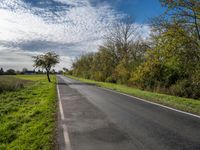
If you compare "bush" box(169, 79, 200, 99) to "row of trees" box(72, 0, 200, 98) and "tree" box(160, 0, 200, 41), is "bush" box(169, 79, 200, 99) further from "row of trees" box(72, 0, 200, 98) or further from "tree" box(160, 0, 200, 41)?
"tree" box(160, 0, 200, 41)

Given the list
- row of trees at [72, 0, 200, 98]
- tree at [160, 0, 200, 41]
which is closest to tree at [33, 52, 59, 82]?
row of trees at [72, 0, 200, 98]

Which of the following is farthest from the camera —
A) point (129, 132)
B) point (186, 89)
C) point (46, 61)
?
point (46, 61)

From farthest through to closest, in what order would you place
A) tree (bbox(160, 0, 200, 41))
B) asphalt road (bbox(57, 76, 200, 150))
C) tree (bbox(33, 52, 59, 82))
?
tree (bbox(33, 52, 59, 82))
tree (bbox(160, 0, 200, 41))
asphalt road (bbox(57, 76, 200, 150))

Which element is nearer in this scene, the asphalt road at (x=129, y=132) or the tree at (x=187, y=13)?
the asphalt road at (x=129, y=132)

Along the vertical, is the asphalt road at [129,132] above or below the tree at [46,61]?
below

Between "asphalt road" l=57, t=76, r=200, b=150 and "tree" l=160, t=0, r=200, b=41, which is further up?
"tree" l=160, t=0, r=200, b=41

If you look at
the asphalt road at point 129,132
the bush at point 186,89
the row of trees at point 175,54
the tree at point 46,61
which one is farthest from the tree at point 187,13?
the tree at point 46,61

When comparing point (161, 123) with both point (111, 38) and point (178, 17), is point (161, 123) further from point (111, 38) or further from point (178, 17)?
point (111, 38)

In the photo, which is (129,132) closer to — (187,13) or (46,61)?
(187,13)

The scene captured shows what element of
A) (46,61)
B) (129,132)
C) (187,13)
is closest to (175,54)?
(187,13)

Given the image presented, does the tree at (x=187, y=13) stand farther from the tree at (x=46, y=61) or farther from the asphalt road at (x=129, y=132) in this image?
the tree at (x=46, y=61)

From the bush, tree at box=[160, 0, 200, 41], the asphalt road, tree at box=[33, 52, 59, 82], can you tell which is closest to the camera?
the asphalt road

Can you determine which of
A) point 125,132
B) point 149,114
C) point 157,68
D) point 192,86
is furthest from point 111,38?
point 125,132

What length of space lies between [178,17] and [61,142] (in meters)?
12.6
